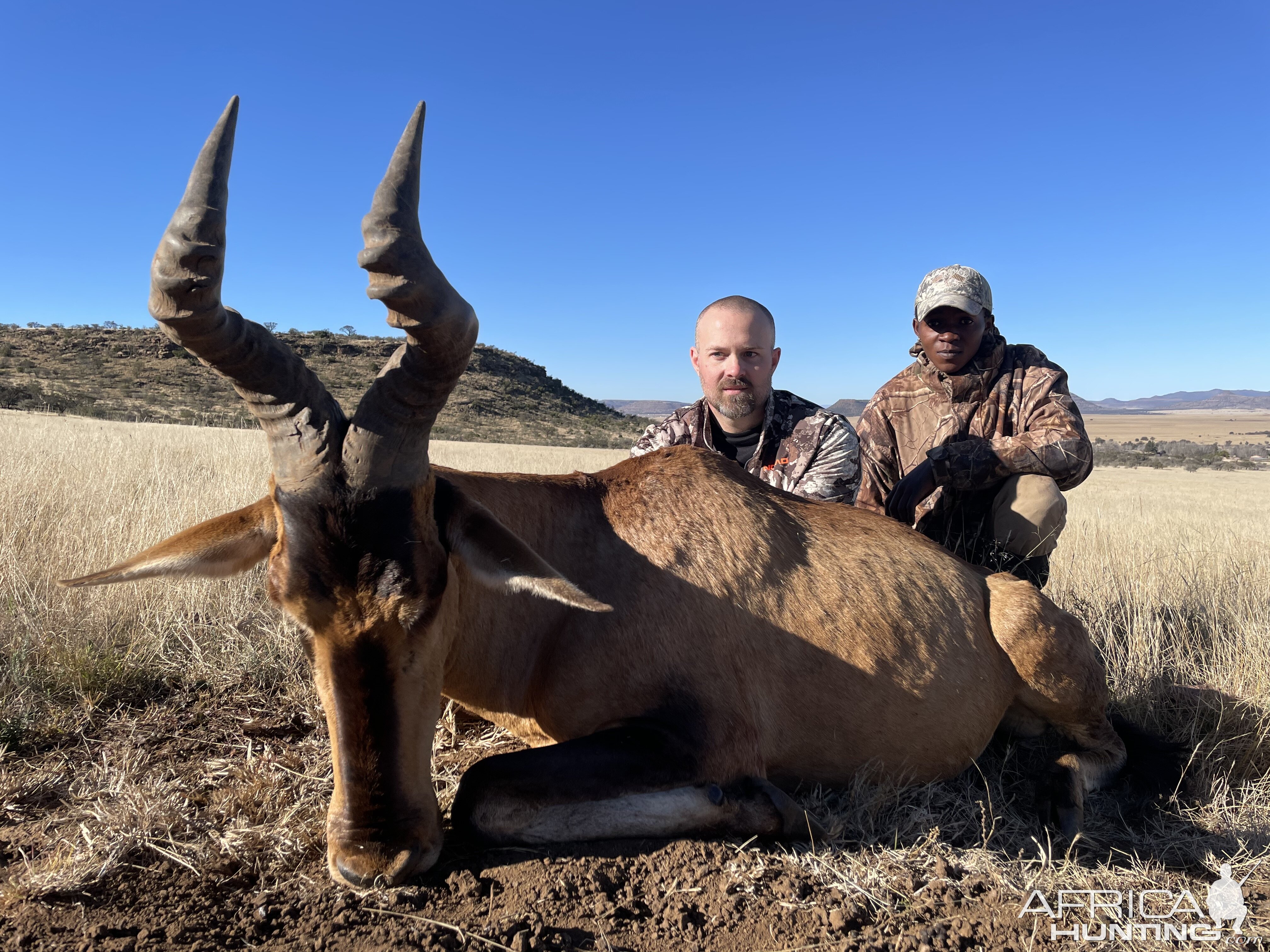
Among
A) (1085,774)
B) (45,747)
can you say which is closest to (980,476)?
(1085,774)

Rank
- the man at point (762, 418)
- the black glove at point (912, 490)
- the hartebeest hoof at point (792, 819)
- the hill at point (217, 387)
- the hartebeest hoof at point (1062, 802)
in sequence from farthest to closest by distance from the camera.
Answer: the hill at point (217, 387) < the man at point (762, 418) < the black glove at point (912, 490) < the hartebeest hoof at point (1062, 802) < the hartebeest hoof at point (792, 819)

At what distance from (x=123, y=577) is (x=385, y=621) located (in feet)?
3.56

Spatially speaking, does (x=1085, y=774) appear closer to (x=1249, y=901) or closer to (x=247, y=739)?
(x=1249, y=901)

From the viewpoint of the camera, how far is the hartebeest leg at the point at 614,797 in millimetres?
3262

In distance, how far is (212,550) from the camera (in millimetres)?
3168

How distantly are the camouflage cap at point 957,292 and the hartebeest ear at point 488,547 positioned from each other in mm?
5192

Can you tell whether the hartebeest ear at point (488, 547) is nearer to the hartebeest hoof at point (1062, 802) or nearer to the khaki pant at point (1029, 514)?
the hartebeest hoof at point (1062, 802)

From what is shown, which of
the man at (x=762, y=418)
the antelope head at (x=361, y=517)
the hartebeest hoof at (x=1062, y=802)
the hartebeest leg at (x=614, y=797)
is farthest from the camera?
the man at (x=762, y=418)

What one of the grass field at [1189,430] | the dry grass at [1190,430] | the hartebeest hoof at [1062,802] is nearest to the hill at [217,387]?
the grass field at [1189,430]

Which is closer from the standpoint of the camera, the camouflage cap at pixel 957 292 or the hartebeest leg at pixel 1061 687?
the hartebeest leg at pixel 1061 687

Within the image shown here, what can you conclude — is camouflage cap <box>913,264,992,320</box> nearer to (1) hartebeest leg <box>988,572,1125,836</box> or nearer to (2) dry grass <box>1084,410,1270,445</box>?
(1) hartebeest leg <box>988,572,1125,836</box>

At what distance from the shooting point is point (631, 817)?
338 cm

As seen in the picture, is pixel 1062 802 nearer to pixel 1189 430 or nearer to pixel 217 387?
pixel 217 387

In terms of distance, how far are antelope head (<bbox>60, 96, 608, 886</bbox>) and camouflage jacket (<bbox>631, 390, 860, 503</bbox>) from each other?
370 cm
